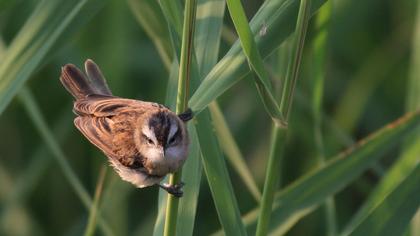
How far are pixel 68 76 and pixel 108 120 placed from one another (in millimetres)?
290

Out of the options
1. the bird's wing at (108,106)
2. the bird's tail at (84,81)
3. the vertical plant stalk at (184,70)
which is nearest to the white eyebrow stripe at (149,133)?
the bird's wing at (108,106)

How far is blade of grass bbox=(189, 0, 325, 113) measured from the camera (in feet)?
7.40

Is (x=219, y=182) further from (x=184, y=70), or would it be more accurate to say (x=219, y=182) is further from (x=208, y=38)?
(x=208, y=38)

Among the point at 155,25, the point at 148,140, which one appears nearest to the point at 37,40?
the point at 155,25

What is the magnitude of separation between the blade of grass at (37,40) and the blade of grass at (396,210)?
109cm

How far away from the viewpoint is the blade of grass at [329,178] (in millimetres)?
2820

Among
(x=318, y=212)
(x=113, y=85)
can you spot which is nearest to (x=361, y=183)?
(x=318, y=212)

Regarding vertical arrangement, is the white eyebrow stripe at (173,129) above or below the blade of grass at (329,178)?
above

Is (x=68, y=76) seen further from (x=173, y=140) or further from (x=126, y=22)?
(x=126, y=22)

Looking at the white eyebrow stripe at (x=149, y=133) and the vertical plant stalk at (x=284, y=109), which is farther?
the white eyebrow stripe at (x=149, y=133)

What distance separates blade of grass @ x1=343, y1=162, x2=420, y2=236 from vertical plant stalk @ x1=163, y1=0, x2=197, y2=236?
59cm

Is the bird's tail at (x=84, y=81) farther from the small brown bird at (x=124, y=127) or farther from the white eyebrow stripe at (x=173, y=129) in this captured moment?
the white eyebrow stripe at (x=173, y=129)

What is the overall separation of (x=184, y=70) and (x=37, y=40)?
0.68 metres

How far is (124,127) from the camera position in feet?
10.4
